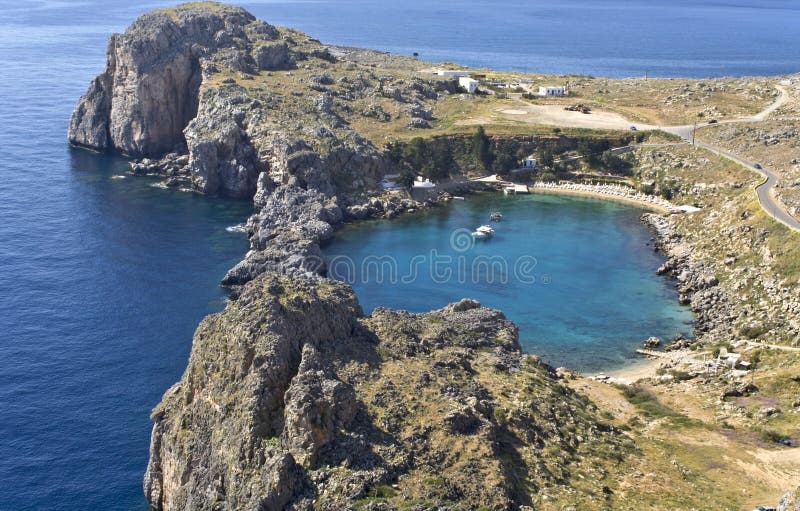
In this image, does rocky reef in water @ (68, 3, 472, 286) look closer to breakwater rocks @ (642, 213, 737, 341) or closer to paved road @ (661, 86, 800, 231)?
breakwater rocks @ (642, 213, 737, 341)

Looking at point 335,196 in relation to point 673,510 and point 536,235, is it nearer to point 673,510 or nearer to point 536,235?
point 536,235

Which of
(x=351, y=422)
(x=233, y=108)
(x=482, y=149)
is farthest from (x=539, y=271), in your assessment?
→ (x=233, y=108)

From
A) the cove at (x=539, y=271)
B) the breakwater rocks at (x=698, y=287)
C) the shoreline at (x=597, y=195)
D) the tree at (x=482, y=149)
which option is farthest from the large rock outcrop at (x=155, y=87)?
the breakwater rocks at (x=698, y=287)

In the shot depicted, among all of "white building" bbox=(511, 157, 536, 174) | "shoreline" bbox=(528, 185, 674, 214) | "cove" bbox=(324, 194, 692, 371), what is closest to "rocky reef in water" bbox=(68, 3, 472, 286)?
"cove" bbox=(324, 194, 692, 371)

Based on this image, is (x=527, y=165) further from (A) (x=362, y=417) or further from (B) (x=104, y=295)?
(A) (x=362, y=417)

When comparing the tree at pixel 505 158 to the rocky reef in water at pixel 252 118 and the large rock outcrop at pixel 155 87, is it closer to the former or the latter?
the rocky reef in water at pixel 252 118

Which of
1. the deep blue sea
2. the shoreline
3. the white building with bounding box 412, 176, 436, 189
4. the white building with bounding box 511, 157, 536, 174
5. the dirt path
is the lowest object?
the deep blue sea
